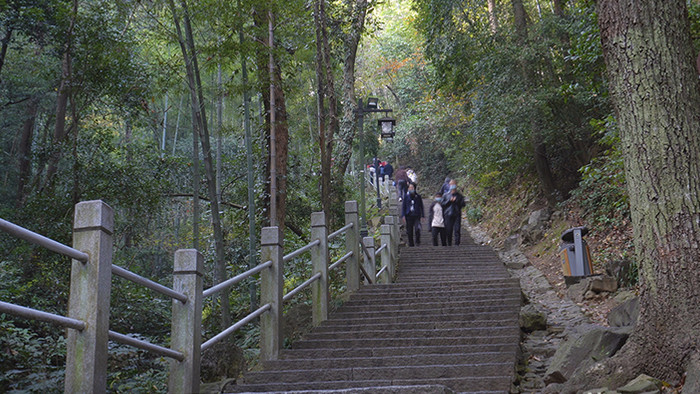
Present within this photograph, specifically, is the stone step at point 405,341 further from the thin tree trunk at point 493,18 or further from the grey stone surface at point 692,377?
the thin tree trunk at point 493,18

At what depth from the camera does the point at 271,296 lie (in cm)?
504

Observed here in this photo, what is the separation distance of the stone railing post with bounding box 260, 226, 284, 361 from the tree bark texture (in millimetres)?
2599

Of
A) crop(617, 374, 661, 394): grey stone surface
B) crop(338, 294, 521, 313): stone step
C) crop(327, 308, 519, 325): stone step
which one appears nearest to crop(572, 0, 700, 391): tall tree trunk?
crop(617, 374, 661, 394): grey stone surface

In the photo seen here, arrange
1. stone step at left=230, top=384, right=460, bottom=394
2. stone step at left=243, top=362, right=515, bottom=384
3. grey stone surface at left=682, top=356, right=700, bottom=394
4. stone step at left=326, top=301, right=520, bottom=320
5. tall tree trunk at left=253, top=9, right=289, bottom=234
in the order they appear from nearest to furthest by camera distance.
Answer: stone step at left=230, top=384, right=460, bottom=394 < grey stone surface at left=682, top=356, right=700, bottom=394 < stone step at left=243, top=362, right=515, bottom=384 < stone step at left=326, top=301, right=520, bottom=320 < tall tree trunk at left=253, top=9, right=289, bottom=234

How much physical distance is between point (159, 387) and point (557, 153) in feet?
39.5

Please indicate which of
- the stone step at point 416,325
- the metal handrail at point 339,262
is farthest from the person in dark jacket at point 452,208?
the stone step at point 416,325

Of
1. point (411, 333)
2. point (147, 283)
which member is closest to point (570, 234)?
point (411, 333)

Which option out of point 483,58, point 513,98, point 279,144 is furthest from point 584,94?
point 279,144

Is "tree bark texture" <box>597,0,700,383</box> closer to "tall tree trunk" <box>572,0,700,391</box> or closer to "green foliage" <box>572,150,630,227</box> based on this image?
"tall tree trunk" <box>572,0,700,391</box>

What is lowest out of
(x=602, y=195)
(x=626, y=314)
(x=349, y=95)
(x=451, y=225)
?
(x=626, y=314)

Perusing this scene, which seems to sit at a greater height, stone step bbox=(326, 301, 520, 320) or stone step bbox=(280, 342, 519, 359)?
stone step bbox=(326, 301, 520, 320)

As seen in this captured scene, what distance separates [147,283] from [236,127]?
8394mm

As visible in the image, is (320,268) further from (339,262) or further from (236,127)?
(236,127)

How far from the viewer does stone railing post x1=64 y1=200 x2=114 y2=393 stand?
8.17ft
